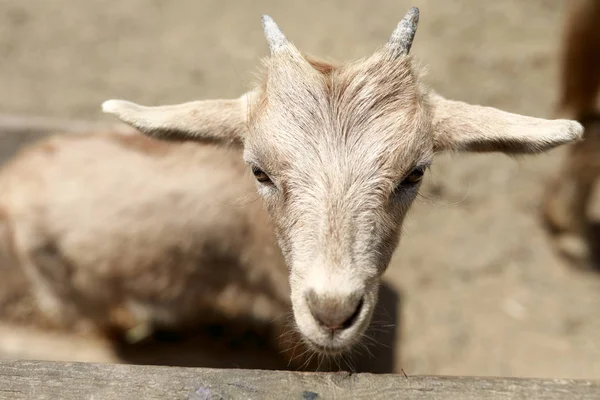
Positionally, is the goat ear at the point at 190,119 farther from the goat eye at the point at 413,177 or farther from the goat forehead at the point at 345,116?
the goat eye at the point at 413,177

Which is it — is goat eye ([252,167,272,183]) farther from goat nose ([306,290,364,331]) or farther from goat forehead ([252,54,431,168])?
goat nose ([306,290,364,331])

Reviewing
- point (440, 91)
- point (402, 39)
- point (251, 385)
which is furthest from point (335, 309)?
point (440, 91)

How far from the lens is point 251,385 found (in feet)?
5.75

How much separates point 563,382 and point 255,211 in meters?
2.05

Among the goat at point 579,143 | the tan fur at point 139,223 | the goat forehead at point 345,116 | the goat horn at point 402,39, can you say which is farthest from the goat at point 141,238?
the goat at point 579,143

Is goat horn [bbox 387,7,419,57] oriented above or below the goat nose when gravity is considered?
above

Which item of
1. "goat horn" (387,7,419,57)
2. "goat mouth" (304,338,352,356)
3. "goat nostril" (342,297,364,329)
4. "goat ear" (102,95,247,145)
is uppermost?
"goat horn" (387,7,419,57)

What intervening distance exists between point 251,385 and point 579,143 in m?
3.70

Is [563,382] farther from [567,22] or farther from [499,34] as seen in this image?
[499,34]

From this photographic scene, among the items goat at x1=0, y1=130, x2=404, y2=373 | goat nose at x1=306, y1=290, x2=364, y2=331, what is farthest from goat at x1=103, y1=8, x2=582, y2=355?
goat at x1=0, y1=130, x2=404, y2=373

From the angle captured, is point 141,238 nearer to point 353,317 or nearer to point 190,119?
point 190,119

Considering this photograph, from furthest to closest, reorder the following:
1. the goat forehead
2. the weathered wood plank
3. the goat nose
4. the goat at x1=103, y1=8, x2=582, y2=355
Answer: the goat forehead, the goat at x1=103, y1=8, x2=582, y2=355, the goat nose, the weathered wood plank

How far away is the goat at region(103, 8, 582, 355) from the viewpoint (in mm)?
2043

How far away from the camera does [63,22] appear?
21.5ft
